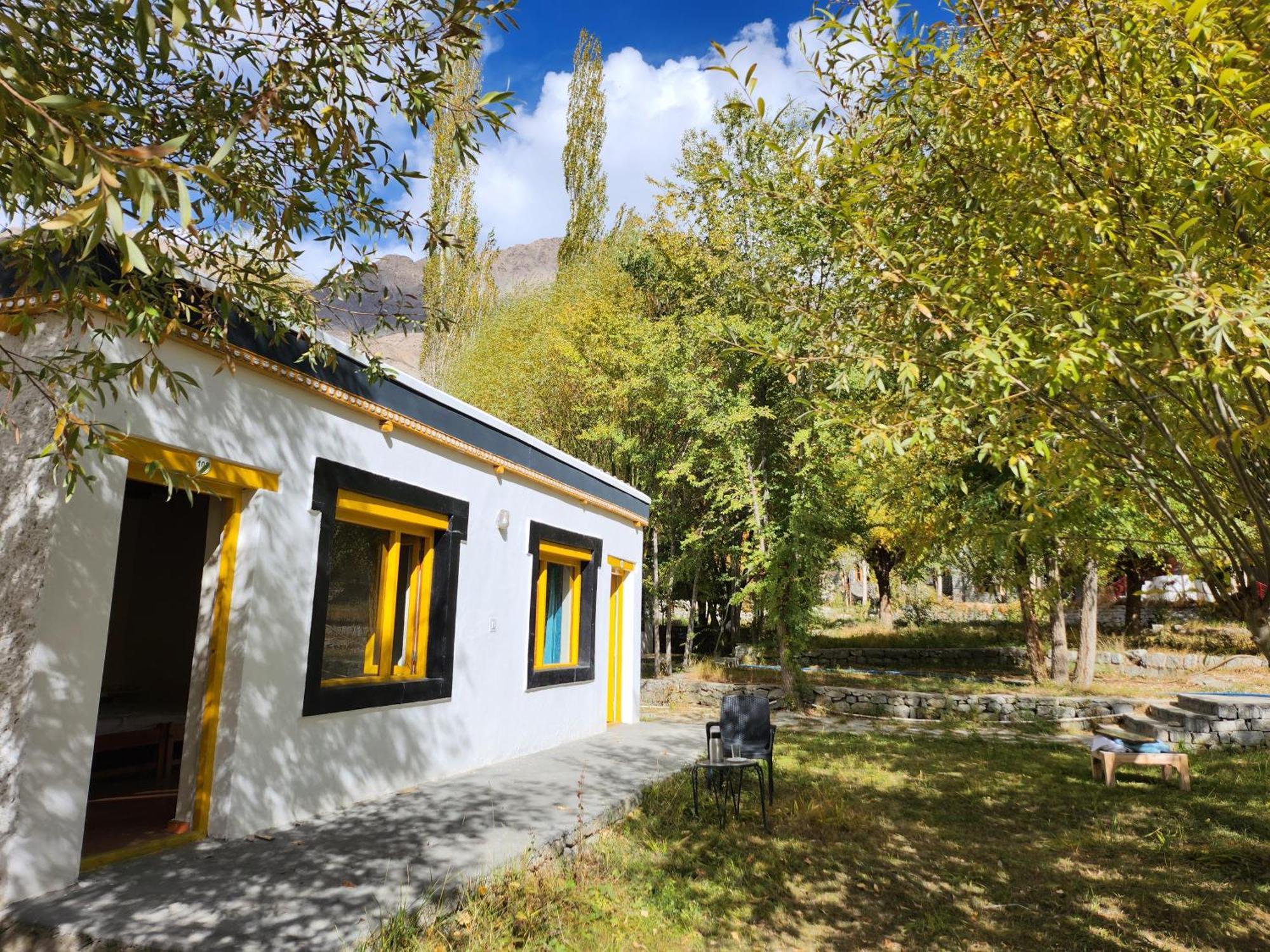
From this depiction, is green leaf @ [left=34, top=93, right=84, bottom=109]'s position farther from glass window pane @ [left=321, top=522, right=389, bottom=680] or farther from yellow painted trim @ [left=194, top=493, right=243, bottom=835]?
glass window pane @ [left=321, top=522, right=389, bottom=680]

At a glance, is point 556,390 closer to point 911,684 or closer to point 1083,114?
point 911,684

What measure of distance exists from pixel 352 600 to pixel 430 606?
819 millimetres

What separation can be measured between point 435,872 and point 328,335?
12.0 ft

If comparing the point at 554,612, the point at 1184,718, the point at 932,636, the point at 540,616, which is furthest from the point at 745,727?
the point at 932,636

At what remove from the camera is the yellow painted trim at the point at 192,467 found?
4.09 m

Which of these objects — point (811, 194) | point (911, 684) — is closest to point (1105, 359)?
point (811, 194)

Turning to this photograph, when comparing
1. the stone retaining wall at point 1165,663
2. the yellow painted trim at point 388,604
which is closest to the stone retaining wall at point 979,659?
the stone retaining wall at point 1165,663

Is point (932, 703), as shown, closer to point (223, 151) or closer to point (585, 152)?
point (223, 151)

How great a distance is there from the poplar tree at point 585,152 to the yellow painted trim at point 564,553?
566 inches

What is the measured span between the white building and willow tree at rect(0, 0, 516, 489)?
473 millimetres

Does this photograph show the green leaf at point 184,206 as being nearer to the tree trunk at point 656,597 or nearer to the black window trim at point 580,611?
the black window trim at point 580,611

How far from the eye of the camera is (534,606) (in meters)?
8.45

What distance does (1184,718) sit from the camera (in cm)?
1102

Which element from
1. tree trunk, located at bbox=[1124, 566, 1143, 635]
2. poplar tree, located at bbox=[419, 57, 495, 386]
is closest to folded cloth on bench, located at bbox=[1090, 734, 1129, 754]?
tree trunk, located at bbox=[1124, 566, 1143, 635]
